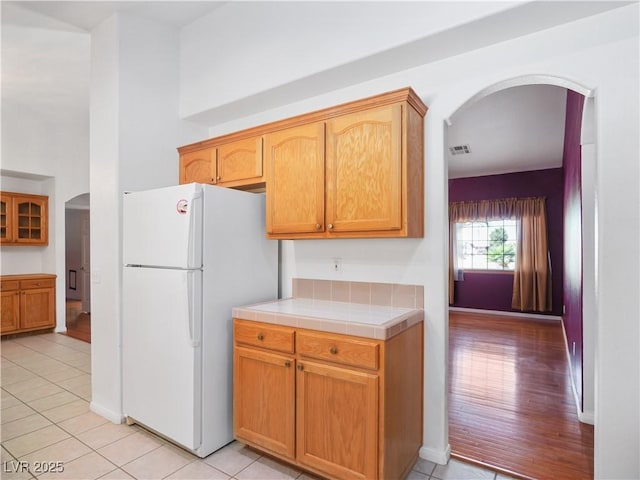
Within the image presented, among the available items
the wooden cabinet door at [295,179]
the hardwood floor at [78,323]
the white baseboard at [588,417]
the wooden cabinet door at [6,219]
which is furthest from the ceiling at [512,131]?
the wooden cabinet door at [6,219]

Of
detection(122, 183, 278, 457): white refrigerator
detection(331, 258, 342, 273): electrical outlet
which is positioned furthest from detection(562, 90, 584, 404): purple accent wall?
detection(122, 183, 278, 457): white refrigerator

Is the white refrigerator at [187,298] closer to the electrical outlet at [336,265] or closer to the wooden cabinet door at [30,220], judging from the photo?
the electrical outlet at [336,265]

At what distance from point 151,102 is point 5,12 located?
1.23 metres

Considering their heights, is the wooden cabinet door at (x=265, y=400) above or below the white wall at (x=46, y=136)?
below

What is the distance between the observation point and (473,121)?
4.43 meters

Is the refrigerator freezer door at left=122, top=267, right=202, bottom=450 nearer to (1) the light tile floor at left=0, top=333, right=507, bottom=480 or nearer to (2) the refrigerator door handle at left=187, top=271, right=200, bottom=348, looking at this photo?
(2) the refrigerator door handle at left=187, top=271, right=200, bottom=348

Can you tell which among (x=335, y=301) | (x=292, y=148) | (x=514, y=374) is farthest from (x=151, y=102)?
(x=514, y=374)

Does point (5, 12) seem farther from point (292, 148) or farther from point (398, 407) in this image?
point (398, 407)

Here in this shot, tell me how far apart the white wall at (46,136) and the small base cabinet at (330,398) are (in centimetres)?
334

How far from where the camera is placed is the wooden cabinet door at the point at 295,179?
2.37 meters

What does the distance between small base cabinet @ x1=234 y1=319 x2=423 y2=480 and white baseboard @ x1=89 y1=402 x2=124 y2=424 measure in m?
1.07

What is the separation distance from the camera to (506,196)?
24.0ft

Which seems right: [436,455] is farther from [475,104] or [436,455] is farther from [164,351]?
[475,104]

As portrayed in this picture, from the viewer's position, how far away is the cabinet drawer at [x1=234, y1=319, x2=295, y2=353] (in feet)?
7.02
